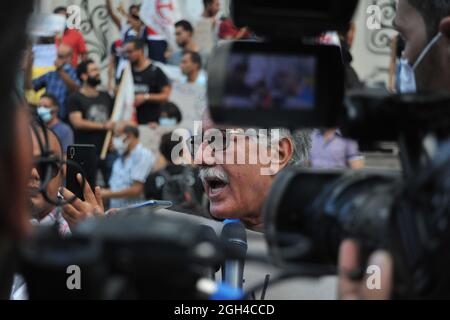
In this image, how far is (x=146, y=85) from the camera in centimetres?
920

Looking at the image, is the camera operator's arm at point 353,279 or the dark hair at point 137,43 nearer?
the camera operator's arm at point 353,279

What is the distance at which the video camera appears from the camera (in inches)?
61.2

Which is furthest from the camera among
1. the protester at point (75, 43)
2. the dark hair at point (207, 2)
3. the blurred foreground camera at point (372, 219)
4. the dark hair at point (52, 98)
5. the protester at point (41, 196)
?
the dark hair at point (207, 2)

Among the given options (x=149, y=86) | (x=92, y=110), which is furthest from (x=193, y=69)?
(x=92, y=110)

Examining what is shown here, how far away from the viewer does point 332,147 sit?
7.62m

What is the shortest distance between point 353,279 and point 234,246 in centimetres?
144

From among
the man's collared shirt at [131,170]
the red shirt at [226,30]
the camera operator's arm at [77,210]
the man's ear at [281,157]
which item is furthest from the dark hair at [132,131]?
the camera operator's arm at [77,210]

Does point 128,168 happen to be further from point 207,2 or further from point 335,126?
point 335,126

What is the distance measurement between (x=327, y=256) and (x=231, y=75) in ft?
1.26

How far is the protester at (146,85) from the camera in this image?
29.9 feet

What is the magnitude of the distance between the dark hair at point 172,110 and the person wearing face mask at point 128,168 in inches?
15.5

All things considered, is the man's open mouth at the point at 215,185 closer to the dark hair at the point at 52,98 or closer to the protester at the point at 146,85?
the dark hair at the point at 52,98

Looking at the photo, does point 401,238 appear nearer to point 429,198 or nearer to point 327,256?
point 429,198

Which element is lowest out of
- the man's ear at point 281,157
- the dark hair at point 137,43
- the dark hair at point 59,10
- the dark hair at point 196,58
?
the man's ear at point 281,157
